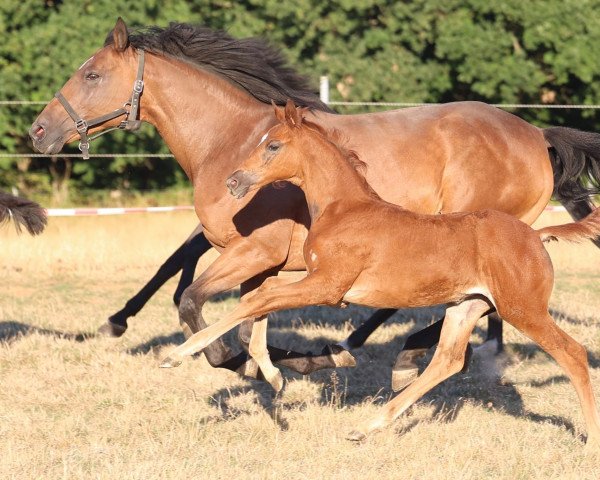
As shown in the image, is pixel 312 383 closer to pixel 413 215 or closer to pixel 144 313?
pixel 413 215

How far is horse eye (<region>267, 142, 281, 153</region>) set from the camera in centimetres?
494

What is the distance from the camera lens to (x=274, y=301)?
474 cm

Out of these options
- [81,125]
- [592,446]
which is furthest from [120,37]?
[592,446]

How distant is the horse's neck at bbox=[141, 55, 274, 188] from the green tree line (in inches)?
446

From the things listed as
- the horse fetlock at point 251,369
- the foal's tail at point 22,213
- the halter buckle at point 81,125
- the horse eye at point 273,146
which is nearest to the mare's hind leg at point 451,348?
the horse fetlock at point 251,369

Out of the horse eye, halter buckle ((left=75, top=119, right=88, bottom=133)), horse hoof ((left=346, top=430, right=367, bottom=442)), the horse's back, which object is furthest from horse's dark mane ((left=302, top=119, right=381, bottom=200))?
halter buckle ((left=75, top=119, right=88, bottom=133))

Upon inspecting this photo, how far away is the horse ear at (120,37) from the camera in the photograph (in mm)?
5840

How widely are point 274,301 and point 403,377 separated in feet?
4.97

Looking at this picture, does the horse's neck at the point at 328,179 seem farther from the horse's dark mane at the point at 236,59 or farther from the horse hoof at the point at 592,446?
the horse hoof at the point at 592,446

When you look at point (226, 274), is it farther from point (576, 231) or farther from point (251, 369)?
point (576, 231)

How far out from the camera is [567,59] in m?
18.9

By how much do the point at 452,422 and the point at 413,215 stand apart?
1.29 metres

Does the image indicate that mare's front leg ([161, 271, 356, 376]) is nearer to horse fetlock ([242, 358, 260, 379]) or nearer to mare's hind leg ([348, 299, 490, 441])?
mare's hind leg ([348, 299, 490, 441])

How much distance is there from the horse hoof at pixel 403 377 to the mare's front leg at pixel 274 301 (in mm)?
1303
